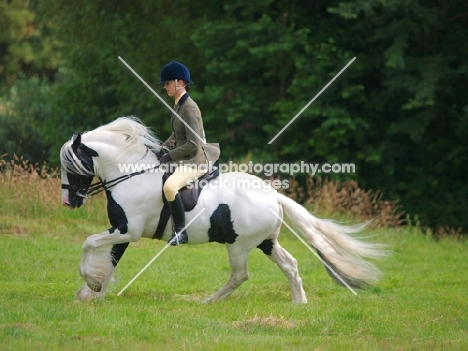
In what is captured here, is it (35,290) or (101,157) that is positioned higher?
(101,157)

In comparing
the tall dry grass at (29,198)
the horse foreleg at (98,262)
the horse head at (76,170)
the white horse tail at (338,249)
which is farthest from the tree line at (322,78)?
the horse foreleg at (98,262)

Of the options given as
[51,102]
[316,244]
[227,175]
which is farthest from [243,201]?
[51,102]

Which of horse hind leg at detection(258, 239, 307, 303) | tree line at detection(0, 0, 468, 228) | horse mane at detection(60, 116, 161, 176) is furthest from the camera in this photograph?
tree line at detection(0, 0, 468, 228)

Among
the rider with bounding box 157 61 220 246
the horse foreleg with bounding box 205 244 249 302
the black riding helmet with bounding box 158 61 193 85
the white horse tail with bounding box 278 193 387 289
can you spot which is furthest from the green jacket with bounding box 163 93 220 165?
the white horse tail with bounding box 278 193 387 289

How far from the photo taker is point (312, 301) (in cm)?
→ 1051

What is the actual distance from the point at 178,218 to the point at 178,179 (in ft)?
1.40

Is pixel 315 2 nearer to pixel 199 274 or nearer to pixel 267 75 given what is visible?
pixel 267 75

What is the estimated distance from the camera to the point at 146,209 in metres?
9.70

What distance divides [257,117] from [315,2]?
354 centimetres

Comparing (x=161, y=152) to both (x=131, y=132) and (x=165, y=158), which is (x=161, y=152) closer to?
(x=165, y=158)

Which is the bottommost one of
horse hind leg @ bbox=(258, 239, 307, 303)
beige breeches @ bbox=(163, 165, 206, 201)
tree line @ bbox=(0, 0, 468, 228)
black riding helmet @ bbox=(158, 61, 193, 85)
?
tree line @ bbox=(0, 0, 468, 228)

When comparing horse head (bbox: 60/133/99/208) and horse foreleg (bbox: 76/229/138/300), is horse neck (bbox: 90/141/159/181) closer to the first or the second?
horse head (bbox: 60/133/99/208)

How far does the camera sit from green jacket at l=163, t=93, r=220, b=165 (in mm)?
9719

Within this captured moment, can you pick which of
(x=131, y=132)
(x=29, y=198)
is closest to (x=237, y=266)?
(x=131, y=132)
